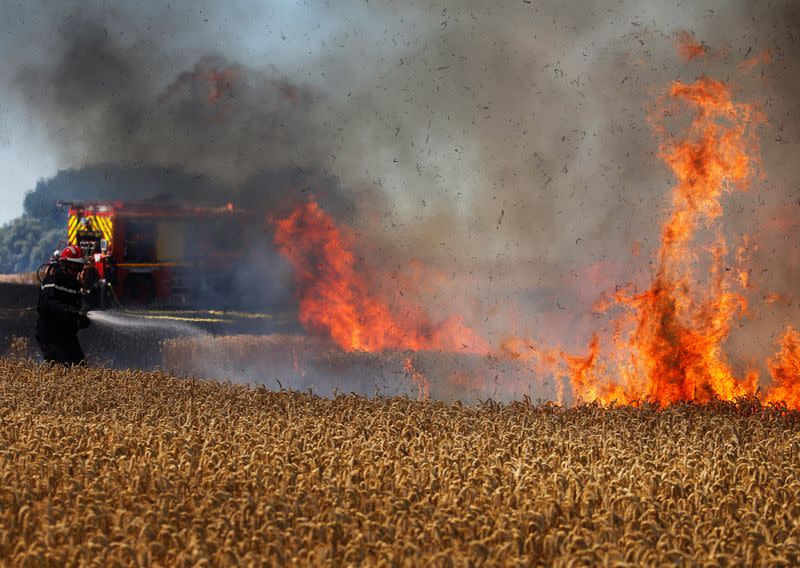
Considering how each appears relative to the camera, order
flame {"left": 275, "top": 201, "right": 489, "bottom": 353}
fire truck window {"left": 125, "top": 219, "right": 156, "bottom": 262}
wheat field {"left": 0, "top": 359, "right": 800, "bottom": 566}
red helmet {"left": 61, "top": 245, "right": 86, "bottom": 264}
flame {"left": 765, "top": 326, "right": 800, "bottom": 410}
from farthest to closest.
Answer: fire truck window {"left": 125, "top": 219, "right": 156, "bottom": 262}
flame {"left": 275, "top": 201, "right": 489, "bottom": 353}
red helmet {"left": 61, "top": 245, "right": 86, "bottom": 264}
flame {"left": 765, "top": 326, "right": 800, "bottom": 410}
wheat field {"left": 0, "top": 359, "right": 800, "bottom": 566}

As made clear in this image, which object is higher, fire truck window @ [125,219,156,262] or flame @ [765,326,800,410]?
fire truck window @ [125,219,156,262]

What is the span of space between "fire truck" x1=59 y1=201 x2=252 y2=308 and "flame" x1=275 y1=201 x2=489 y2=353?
2.79 metres

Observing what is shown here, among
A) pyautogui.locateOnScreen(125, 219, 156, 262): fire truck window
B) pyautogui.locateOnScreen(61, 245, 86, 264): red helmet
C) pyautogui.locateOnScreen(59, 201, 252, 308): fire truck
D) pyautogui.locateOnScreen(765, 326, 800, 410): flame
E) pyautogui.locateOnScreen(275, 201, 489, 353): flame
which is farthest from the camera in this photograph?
pyautogui.locateOnScreen(125, 219, 156, 262): fire truck window

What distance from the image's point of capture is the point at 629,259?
56.6 ft

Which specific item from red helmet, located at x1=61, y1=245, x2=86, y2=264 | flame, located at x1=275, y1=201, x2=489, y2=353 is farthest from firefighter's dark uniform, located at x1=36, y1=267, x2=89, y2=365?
flame, located at x1=275, y1=201, x2=489, y2=353

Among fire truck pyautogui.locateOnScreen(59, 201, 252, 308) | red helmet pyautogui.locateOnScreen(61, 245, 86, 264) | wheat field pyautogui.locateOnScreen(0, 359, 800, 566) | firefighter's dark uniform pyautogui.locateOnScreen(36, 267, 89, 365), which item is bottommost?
wheat field pyautogui.locateOnScreen(0, 359, 800, 566)

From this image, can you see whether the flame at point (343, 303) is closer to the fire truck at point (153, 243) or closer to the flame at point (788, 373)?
the fire truck at point (153, 243)

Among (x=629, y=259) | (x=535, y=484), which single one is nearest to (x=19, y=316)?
(x=629, y=259)

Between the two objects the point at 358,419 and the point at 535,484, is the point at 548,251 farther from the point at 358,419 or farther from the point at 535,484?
the point at 535,484

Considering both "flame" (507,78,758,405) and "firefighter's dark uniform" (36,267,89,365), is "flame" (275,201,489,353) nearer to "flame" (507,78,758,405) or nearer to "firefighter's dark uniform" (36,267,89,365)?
"firefighter's dark uniform" (36,267,89,365)

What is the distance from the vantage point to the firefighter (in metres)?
15.4

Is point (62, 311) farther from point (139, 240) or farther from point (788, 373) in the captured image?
point (139, 240)

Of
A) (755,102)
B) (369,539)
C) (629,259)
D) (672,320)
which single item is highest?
(755,102)

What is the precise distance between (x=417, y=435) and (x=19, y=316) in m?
17.3
